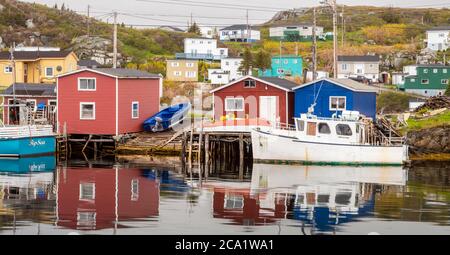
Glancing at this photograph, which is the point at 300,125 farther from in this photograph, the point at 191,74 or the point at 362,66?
the point at 362,66

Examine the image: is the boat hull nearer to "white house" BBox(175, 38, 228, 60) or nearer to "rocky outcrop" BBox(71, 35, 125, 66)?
"rocky outcrop" BBox(71, 35, 125, 66)

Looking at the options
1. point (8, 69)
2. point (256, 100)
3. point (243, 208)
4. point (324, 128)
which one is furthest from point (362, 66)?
point (243, 208)

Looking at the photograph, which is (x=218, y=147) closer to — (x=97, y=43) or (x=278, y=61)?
(x=278, y=61)

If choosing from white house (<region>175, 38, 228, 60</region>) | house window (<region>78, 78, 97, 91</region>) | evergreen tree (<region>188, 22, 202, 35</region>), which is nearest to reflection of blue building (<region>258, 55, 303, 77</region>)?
white house (<region>175, 38, 228, 60</region>)

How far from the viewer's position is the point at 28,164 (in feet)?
142

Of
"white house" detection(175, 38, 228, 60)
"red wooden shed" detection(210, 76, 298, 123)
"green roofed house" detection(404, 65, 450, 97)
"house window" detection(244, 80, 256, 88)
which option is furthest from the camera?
"white house" detection(175, 38, 228, 60)

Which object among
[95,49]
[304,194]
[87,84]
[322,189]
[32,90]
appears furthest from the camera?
[95,49]

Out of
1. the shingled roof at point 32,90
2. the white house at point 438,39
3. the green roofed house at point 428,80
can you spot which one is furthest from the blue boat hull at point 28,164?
the white house at point 438,39

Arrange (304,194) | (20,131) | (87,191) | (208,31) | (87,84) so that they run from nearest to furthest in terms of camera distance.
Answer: (304,194), (87,191), (20,131), (87,84), (208,31)

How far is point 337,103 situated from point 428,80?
35764mm

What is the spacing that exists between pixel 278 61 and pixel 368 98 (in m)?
43.5

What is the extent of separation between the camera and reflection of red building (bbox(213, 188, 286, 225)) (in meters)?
26.7

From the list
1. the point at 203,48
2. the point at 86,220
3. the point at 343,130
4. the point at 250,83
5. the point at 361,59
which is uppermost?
the point at 203,48

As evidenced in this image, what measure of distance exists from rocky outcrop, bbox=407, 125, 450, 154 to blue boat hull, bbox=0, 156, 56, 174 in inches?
762
